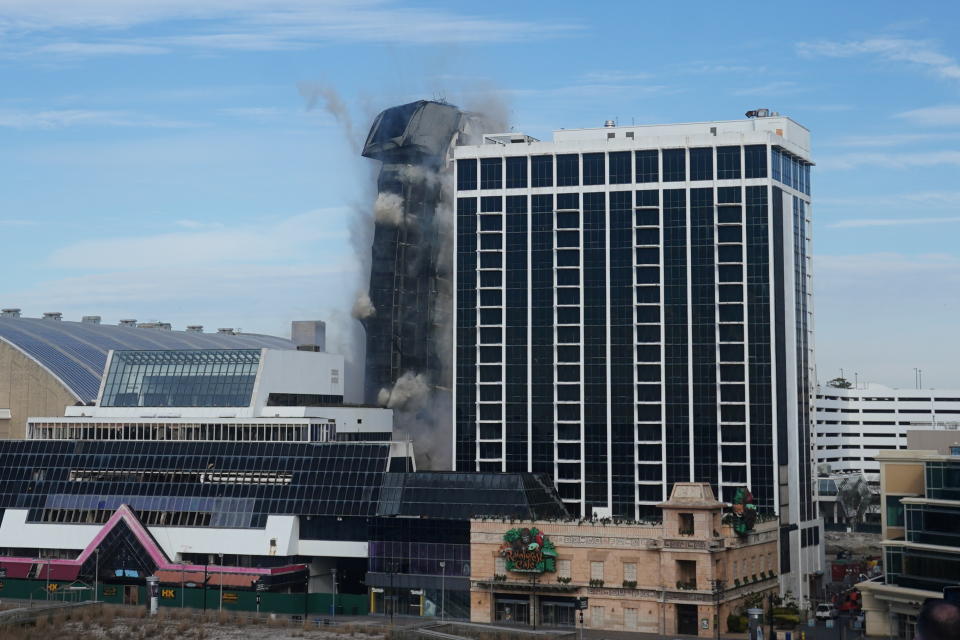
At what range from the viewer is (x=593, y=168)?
6614 inches

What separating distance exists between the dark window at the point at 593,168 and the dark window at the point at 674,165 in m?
8.22

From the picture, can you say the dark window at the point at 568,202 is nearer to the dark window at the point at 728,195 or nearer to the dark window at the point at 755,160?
the dark window at the point at 728,195

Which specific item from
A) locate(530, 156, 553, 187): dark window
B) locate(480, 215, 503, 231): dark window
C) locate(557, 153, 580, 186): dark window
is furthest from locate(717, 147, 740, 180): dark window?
locate(480, 215, 503, 231): dark window

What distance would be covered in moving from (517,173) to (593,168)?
10.5 metres

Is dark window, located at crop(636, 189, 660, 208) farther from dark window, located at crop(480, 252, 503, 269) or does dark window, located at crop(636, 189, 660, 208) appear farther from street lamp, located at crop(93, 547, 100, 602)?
street lamp, located at crop(93, 547, 100, 602)

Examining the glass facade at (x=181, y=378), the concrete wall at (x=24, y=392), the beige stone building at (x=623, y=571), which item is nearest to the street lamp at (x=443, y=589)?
the beige stone building at (x=623, y=571)

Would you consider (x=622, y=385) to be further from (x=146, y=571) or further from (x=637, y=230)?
(x=146, y=571)

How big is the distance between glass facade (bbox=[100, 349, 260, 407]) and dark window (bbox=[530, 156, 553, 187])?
145 ft

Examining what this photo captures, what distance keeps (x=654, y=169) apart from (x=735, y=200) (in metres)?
11.5

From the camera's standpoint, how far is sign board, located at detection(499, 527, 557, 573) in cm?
12500

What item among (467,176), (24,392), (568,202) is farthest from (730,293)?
(24,392)

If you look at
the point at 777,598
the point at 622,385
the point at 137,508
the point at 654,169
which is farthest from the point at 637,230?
the point at 137,508

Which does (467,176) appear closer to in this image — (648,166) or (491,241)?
(491,241)

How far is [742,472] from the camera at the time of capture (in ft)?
515
